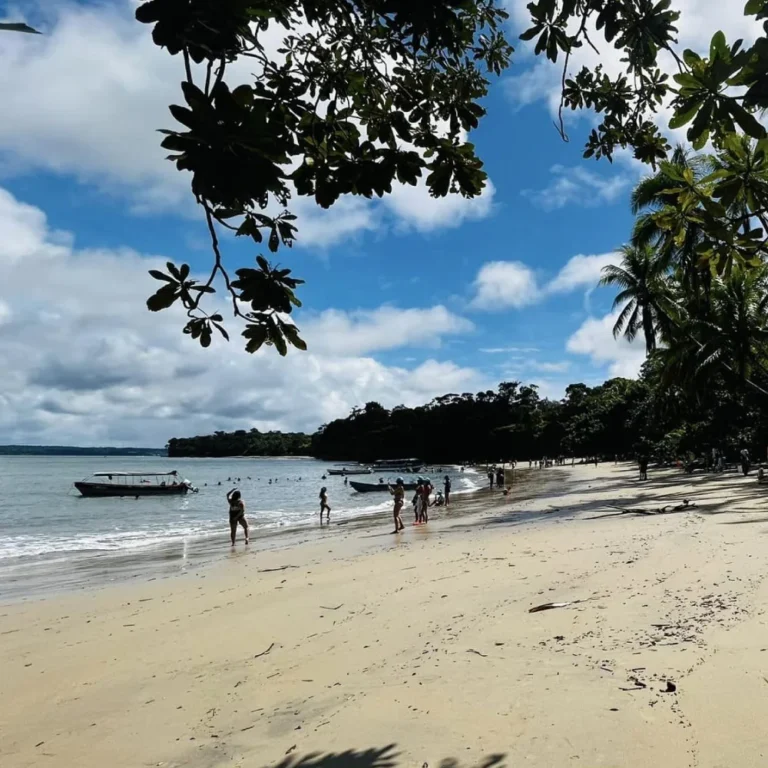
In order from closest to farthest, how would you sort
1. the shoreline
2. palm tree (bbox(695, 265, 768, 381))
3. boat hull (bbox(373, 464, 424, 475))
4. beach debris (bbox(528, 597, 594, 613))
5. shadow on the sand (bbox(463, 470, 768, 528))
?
beach debris (bbox(528, 597, 594, 613)) < the shoreline < shadow on the sand (bbox(463, 470, 768, 528)) < palm tree (bbox(695, 265, 768, 381)) < boat hull (bbox(373, 464, 424, 475))

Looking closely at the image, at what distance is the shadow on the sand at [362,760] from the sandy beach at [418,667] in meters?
0.01

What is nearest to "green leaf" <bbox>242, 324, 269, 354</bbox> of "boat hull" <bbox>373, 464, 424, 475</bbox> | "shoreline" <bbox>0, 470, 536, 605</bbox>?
"shoreline" <bbox>0, 470, 536, 605</bbox>

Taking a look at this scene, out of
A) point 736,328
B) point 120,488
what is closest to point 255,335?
point 736,328

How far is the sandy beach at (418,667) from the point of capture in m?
3.45

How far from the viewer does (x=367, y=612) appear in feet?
22.2

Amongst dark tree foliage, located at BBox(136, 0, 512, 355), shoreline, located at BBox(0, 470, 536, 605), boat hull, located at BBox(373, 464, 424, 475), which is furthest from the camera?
boat hull, located at BBox(373, 464, 424, 475)

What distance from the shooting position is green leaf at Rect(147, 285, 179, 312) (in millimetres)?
2523

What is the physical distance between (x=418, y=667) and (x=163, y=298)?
358 cm

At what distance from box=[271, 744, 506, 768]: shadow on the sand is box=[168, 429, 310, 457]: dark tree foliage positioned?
177m

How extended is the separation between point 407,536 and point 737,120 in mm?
14025

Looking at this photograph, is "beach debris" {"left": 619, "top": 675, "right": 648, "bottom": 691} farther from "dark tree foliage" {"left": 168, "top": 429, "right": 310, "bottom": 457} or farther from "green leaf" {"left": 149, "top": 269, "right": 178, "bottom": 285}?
"dark tree foliage" {"left": 168, "top": 429, "right": 310, "bottom": 457}

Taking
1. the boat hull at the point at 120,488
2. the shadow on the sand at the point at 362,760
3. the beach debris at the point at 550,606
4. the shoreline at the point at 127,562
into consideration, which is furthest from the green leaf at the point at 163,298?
the boat hull at the point at 120,488

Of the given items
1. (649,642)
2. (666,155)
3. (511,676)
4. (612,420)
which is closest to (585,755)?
(511,676)

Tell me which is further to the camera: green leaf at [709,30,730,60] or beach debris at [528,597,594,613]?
beach debris at [528,597,594,613]
